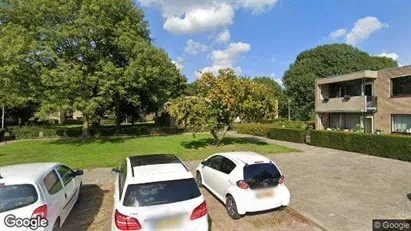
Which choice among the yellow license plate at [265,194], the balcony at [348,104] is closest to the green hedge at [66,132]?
the balcony at [348,104]

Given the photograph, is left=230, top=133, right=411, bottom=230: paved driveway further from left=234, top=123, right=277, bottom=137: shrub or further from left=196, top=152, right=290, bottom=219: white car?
left=234, top=123, right=277, bottom=137: shrub

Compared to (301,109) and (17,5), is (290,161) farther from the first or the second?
(301,109)

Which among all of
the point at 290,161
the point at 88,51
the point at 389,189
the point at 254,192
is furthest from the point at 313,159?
the point at 88,51

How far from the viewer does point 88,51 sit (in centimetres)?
2362

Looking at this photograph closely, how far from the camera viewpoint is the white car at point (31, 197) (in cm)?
512

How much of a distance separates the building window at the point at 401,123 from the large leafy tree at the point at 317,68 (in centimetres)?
2070

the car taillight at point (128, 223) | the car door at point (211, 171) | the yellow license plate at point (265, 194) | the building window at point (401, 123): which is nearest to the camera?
the car taillight at point (128, 223)

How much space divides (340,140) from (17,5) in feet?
90.1

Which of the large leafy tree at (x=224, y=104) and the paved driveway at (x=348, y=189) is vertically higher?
the large leafy tree at (x=224, y=104)

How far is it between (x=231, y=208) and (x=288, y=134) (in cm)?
1773

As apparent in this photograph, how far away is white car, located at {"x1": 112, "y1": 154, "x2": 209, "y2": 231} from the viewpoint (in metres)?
4.85

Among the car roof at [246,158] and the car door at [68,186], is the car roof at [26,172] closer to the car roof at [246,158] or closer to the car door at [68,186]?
the car door at [68,186]

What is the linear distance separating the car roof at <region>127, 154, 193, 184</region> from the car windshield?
1.93m

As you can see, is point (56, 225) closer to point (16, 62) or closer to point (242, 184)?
point (242, 184)
